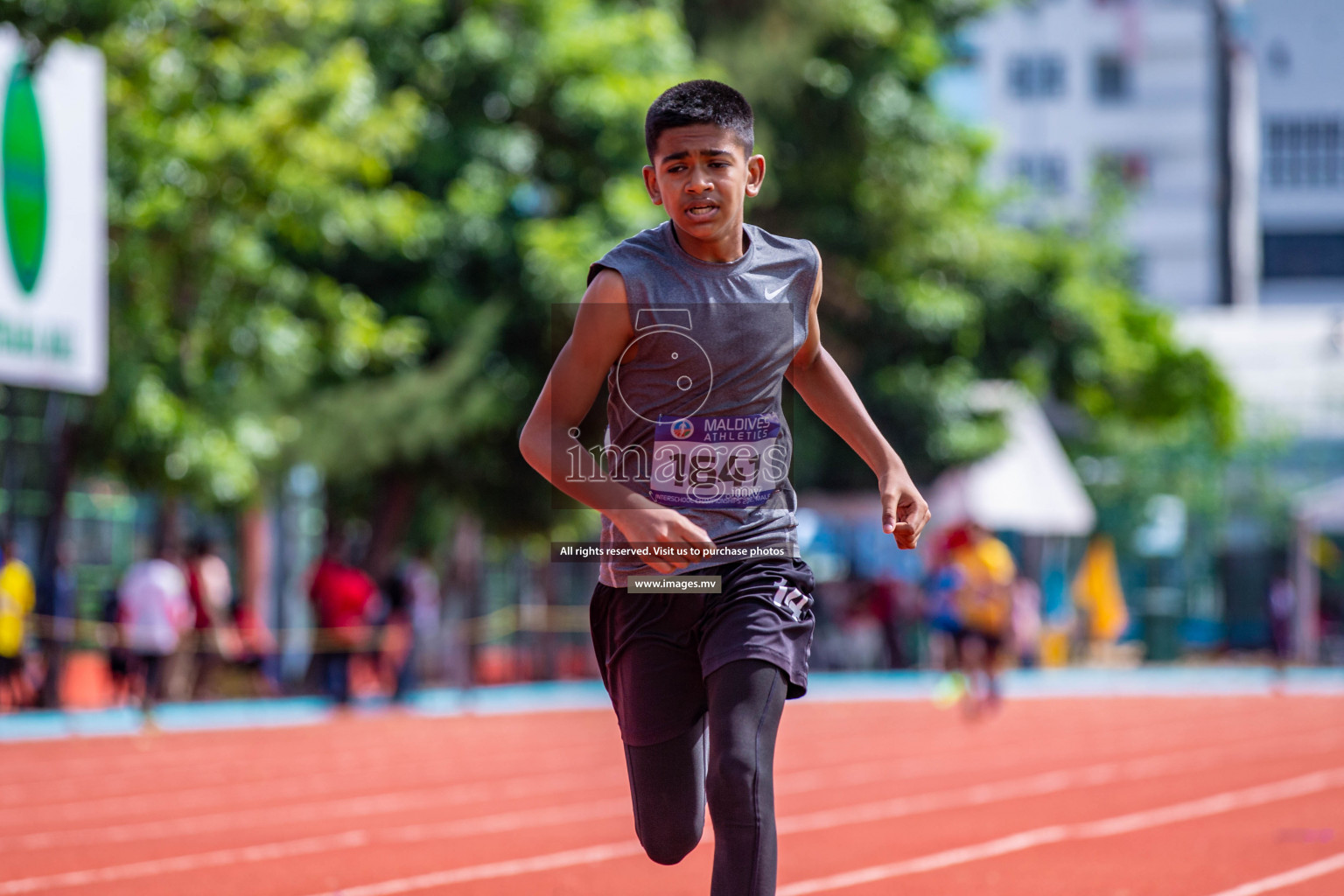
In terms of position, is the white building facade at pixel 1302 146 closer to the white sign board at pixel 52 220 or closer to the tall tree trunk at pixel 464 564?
the tall tree trunk at pixel 464 564

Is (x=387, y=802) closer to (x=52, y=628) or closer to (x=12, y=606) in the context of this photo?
(x=12, y=606)

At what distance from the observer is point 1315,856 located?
26.6ft

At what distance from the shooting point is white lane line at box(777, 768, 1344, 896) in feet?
25.0

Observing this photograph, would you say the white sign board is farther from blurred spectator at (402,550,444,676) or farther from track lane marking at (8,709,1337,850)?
blurred spectator at (402,550,444,676)

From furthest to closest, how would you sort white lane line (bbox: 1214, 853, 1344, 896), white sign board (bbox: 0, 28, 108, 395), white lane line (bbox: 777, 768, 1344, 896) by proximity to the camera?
white sign board (bbox: 0, 28, 108, 395)
white lane line (bbox: 777, 768, 1344, 896)
white lane line (bbox: 1214, 853, 1344, 896)

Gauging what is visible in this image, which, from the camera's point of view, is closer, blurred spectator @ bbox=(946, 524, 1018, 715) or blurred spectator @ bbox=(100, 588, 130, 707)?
blurred spectator @ bbox=(946, 524, 1018, 715)

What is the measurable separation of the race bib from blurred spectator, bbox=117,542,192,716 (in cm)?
1438

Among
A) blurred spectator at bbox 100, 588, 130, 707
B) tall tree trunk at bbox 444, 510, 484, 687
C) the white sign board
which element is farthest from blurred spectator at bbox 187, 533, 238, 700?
the white sign board

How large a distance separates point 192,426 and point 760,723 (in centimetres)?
1474

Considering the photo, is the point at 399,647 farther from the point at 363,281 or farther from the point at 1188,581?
the point at 1188,581

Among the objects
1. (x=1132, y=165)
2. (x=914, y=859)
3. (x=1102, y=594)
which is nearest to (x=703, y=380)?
(x=914, y=859)

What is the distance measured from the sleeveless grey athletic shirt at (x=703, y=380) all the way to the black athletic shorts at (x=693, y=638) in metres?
0.07

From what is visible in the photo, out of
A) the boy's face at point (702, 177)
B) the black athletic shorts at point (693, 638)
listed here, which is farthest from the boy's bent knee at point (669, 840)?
the boy's face at point (702, 177)

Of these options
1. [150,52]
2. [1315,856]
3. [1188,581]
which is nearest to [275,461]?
[150,52]
